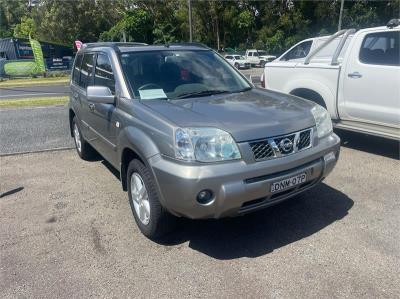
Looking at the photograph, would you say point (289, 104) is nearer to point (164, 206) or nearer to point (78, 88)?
point (164, 206)

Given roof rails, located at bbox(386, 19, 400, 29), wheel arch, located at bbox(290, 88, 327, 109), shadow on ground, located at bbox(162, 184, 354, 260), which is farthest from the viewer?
wheel arch, located at bbox(290, 88, 327, 109)

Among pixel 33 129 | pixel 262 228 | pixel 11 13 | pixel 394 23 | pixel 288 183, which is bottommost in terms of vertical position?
pixel 33 129

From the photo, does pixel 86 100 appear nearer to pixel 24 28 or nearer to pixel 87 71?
pixel 87 71

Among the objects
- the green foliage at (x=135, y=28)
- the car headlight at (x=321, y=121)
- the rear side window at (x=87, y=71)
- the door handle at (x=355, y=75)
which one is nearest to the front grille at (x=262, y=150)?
the car headlight at (x=321, y=121)

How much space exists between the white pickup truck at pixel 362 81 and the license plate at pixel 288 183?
2639mm

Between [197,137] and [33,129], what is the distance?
6.84 meters

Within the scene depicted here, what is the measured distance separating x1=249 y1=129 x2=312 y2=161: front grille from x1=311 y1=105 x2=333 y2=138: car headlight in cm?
26

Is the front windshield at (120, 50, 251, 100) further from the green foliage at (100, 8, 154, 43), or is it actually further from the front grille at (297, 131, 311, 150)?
the green foliage at (100, 8, 154, 43)

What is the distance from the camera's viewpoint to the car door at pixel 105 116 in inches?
157

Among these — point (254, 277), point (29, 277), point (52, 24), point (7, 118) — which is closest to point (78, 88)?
point (29, 277)

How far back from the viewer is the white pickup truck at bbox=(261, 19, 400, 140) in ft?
16.9

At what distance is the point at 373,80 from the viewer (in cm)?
530

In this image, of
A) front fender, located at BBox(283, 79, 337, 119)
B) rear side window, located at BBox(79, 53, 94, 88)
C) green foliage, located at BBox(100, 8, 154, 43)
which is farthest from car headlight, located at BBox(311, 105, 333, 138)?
green foliage, located at BBox(100, 8, 154, 43)

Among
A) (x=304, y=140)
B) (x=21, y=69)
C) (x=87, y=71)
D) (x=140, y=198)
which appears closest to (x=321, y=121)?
(x=304, y=140)
